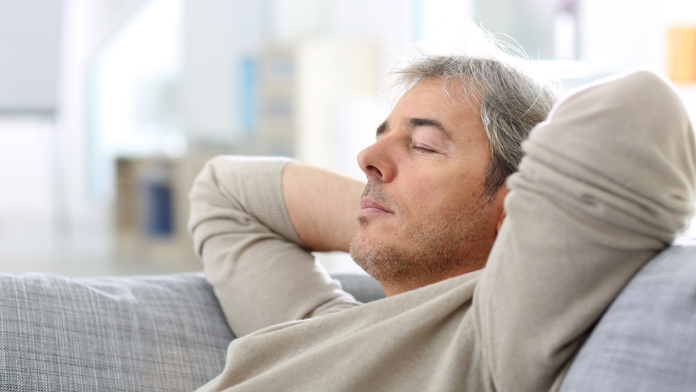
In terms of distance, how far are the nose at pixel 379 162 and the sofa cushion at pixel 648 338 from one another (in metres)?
0.45

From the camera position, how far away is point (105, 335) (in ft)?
3.52

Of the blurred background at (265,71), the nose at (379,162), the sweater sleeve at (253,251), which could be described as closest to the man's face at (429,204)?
the nose at (379,162)

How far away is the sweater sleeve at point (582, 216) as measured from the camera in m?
0.65

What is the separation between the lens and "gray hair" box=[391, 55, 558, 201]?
1.07m

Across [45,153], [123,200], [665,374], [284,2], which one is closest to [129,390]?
[665,374]

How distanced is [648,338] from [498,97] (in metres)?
0.56

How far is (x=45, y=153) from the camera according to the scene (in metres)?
7.43

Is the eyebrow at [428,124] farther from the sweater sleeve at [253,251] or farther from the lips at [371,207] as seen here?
the sweater sleeve at [253,251]

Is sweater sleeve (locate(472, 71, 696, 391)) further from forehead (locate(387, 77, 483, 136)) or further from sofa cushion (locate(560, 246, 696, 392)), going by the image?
forehead (locate(387, 77, 483, 136))

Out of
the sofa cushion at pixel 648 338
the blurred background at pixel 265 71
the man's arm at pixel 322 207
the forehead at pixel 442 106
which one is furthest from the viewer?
the blurred background at pixel 265 71

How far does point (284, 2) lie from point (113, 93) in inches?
143

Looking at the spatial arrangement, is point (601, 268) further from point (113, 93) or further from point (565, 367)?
point (113, 93)

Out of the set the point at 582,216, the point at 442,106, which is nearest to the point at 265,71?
the point at 442,106

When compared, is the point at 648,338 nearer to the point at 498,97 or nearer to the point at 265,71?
the point at 498,97
